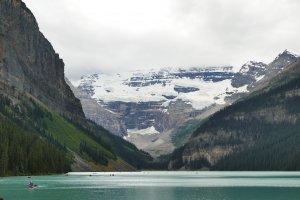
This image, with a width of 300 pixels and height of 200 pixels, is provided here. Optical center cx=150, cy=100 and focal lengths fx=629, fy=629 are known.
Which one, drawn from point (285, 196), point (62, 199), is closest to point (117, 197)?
point (62, 199)

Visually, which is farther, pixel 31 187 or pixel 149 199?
pixel 31 187

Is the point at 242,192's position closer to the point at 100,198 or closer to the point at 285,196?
the point at 285,196

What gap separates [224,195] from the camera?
138m

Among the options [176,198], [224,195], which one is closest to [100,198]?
[176,198]

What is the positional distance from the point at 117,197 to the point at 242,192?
1252 inches

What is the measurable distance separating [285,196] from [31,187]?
65.5 m

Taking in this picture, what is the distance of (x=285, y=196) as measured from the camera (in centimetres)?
13325

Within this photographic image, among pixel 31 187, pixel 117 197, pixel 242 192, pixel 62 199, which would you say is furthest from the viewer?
pixel 31 187

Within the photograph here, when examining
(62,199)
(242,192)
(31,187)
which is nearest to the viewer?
(62,199)

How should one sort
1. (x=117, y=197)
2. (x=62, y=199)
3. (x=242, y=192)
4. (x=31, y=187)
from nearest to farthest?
(x=62, y=199) → (x=117, y=197) → (x=242, y=192) → (x=31, y=187)

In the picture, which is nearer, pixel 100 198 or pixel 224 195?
pixel 100 198

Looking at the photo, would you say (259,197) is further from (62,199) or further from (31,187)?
(31,187)

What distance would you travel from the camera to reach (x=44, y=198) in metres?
129

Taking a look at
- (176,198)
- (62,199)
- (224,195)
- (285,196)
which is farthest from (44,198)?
(285,196)
